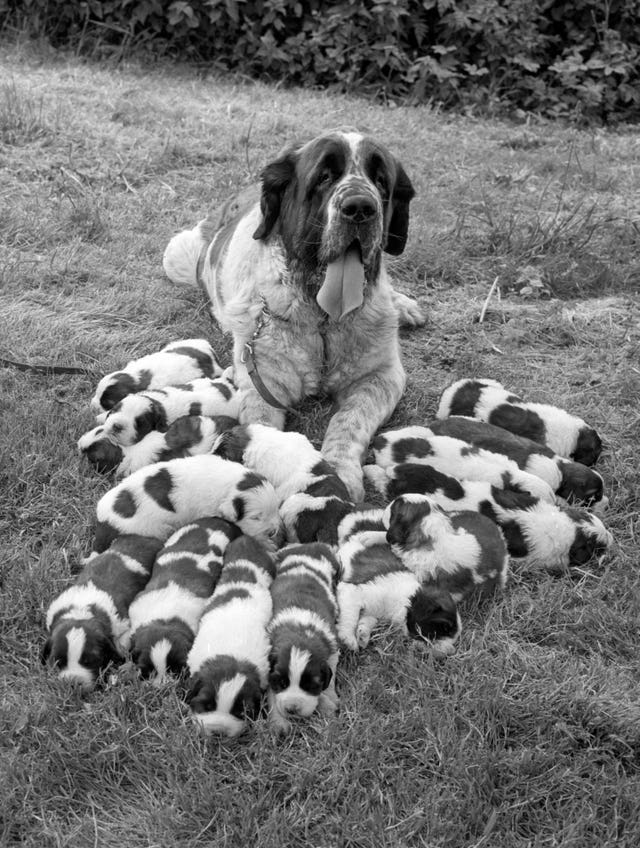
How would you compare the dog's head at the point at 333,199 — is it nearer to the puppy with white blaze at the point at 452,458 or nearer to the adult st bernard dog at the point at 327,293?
the adult st bernard dog at the point at 327,293

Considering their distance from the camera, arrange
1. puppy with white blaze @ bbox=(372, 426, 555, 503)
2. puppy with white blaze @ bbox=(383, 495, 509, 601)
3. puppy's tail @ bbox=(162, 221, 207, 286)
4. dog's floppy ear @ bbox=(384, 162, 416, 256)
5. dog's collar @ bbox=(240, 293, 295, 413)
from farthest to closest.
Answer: puppy's tail @ bbox=(162, 221, 207, 286), dog's floppy ear @ bbox=(384, 162, 416, 256), dog's collar @ bbox=(240, 293, 295, 413), puppy with white blaze @ bbox=(372, 426, 555, 503), puppy with white blaze @ bbox=(383, 495, 509, 601)

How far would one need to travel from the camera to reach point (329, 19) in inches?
379

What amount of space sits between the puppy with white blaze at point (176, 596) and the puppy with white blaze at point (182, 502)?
64 mm

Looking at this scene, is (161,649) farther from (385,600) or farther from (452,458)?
(452,458)

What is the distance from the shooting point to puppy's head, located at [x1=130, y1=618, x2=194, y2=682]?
2.66 m

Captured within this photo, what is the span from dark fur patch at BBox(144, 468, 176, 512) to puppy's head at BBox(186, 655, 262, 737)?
0.80 meters

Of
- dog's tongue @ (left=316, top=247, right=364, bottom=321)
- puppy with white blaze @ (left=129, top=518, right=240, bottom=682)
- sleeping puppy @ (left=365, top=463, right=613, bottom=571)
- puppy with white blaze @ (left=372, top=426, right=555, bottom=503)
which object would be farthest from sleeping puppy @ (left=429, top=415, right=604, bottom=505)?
puppy with white blaze @ (left=129, top=518, right=240, bottom=682)

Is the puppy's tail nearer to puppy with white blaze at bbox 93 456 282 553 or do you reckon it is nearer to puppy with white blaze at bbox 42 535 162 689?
puppy with white blaze at bbox 93 456 282 553

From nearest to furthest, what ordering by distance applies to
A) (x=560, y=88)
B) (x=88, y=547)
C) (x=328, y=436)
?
1. (x=88, y=547)
2. (x=328, y=436)
3. (x=560, y=88)

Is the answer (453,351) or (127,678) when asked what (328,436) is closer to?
(453,351)

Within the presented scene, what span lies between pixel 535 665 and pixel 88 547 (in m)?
1.57

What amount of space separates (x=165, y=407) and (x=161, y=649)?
4.75ft

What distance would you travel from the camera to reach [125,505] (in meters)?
3.21

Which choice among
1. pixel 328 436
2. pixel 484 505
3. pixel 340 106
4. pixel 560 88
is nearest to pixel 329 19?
pixel 340 106
